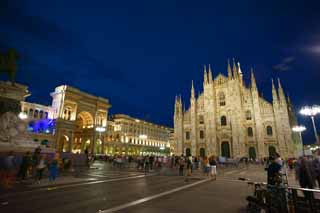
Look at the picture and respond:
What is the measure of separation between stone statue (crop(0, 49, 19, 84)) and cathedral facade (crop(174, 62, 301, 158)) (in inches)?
1408

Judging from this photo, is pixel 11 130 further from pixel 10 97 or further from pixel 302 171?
pixel 302 171

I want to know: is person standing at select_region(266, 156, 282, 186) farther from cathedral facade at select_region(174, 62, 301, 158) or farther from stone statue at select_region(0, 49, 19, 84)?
cathedral facade at select_region(174, 62, 301, 158)

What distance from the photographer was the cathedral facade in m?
37.0

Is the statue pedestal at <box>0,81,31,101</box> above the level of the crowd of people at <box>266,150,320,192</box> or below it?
above

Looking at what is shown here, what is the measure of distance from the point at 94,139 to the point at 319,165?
48977 millimetres

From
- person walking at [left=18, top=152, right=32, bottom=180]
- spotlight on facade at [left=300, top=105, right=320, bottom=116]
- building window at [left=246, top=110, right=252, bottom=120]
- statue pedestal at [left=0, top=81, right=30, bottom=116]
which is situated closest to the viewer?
person walking at [left=18, top=152, right=32, bottom=180]

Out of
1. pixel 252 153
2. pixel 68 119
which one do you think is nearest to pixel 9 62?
pixel 68 119

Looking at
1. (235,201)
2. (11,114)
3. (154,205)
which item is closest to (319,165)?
(235,201)

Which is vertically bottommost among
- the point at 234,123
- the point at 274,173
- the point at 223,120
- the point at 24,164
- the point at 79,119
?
the point at 24,164

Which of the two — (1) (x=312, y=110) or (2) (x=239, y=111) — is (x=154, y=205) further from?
(2) (x=239, y=111)

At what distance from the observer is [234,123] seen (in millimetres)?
40656

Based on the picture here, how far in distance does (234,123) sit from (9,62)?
3919cm

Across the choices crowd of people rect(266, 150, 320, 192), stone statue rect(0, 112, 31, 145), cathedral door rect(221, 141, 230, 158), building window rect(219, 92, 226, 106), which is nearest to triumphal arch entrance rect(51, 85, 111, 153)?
stone statue rect(0, 112, 31, 145)

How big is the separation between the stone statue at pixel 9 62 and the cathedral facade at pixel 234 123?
35.8 m
